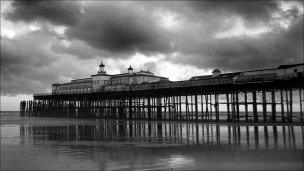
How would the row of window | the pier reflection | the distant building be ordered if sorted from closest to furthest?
the pier reflection, the distant building, the row of window

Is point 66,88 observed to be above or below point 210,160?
above

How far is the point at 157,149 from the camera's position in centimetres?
1708

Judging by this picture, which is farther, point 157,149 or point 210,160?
point 157,149

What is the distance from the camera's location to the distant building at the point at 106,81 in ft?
266

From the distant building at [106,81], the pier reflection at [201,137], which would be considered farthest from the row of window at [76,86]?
the pier reflection at [201,137]

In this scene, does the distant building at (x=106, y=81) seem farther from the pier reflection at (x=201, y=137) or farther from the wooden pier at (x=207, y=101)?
the pier reflection at (x=201, y=137)

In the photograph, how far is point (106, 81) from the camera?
89.2m

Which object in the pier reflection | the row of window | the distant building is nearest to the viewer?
the pier reflection

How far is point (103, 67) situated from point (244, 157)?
81.4m

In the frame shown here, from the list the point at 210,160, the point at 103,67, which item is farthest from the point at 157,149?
the point at 103,67

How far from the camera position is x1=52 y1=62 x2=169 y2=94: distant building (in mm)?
81188

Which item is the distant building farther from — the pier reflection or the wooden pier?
the pier reflection

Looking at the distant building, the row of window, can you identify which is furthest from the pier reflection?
the row of window

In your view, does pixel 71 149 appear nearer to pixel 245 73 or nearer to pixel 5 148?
pixel 5 148
